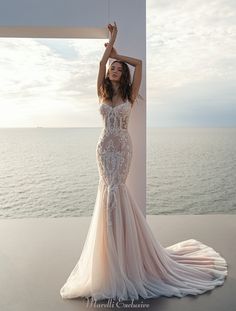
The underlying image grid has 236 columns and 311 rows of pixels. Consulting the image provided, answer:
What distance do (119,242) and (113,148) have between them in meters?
0.69

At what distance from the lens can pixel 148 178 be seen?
62.4ft

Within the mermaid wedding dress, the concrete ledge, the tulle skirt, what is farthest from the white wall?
the concrete ledge

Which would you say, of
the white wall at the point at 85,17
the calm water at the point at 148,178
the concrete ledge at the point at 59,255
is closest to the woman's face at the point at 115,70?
the white wall at the point at 85,17

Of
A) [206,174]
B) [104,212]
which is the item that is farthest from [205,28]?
[104,212]

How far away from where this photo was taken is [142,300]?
8.54ft

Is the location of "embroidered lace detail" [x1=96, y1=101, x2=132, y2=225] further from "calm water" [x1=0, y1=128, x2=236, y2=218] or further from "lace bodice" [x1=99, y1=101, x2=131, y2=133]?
"calm water" [x1=0, y1=128, x2=236, y2=218]

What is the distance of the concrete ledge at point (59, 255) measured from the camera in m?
2.56

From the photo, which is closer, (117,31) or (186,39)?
(117,31)

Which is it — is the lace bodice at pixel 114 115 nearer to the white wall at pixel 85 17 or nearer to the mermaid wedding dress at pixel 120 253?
the mermaid wedding dress at pixel 120 253

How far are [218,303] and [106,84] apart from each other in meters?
1.74

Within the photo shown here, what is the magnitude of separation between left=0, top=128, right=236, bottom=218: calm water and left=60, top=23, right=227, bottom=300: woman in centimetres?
972

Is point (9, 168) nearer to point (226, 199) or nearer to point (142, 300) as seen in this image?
point (226, 199)

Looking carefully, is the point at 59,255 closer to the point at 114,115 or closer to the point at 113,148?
the point at 113,148

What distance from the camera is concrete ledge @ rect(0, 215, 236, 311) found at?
2.56m
